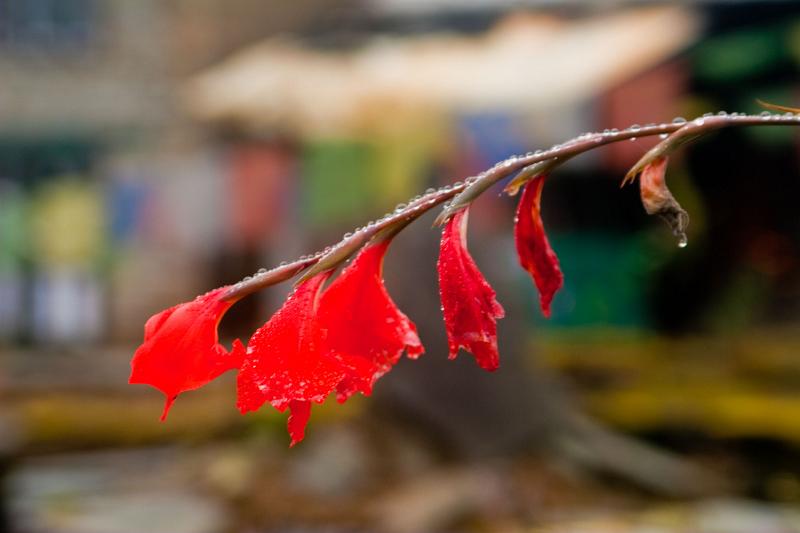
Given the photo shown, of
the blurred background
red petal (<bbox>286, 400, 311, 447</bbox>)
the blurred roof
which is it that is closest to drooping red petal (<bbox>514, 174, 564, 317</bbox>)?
red petal (<bbox>286, 400, 311, 447</bbox>)

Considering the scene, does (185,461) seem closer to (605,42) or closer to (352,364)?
(605,42)

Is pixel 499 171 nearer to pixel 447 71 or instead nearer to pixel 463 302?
pixel 463 302

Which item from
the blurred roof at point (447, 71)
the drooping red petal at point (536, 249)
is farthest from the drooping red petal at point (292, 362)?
the blurred roof at point (447, 71)

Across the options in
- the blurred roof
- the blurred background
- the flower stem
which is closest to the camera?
the flower stem

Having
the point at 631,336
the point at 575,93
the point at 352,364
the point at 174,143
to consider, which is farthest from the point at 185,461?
the point at 352,364

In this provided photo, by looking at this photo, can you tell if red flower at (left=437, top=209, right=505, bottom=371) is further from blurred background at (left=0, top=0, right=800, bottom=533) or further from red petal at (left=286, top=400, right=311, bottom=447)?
blurred background at (left=0, top=0, right=800, bottom=533)

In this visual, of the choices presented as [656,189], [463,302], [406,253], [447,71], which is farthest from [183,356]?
[447,71]

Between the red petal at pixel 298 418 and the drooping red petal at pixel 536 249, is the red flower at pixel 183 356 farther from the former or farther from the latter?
the drooping red petal at pixel 536 249
